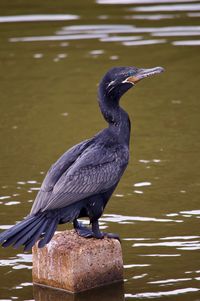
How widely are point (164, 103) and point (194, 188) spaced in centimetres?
331

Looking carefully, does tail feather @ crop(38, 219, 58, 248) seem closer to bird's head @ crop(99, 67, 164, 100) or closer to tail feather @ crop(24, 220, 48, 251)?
tail feather @ crop(24, 220, 48, 251)

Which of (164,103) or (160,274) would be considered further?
(164,103)

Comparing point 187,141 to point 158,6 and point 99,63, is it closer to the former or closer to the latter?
point 99,63

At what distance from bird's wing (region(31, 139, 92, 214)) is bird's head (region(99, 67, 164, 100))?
1.56 ft

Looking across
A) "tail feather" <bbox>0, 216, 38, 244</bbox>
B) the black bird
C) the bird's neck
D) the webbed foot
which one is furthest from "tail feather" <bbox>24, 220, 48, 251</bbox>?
the bird's neck

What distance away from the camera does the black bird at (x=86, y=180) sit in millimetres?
9031

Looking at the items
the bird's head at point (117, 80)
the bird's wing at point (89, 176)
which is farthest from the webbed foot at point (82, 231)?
the bird's head at point (117, 80)

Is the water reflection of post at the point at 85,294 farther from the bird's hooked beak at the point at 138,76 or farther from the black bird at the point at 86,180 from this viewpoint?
the bird's hooked beak at the point at 138,76

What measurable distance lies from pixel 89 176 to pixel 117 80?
911 mm

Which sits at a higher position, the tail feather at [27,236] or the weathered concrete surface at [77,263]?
the tail feather at [27,236]

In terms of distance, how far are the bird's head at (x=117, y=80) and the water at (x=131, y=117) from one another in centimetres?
157

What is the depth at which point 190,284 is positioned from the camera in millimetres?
9586

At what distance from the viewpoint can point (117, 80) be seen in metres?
9.79

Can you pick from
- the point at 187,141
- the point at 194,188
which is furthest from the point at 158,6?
the point at 194,188
